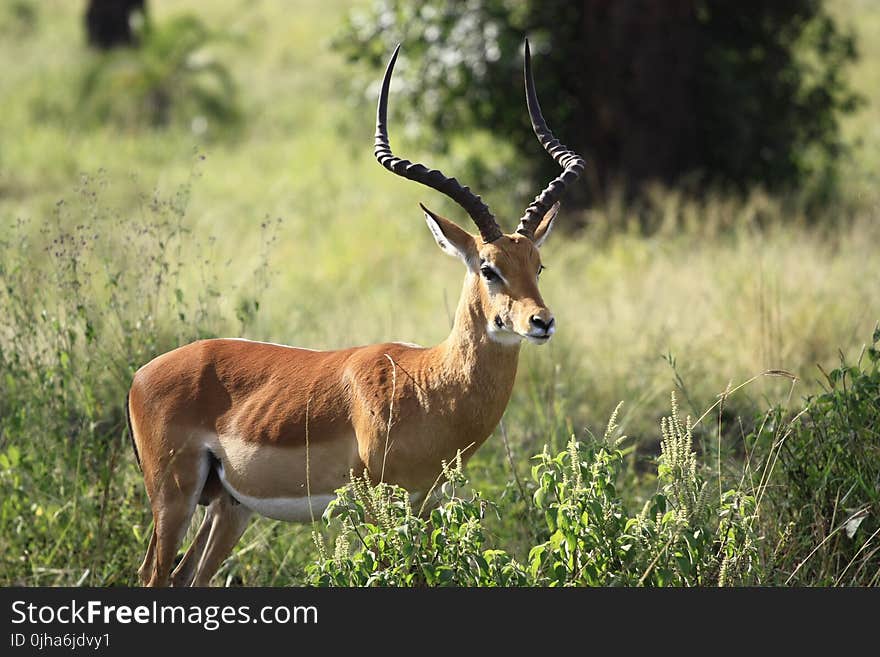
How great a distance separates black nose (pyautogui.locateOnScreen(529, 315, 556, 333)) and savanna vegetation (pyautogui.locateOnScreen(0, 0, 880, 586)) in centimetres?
37

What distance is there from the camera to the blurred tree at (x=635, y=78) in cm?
1123

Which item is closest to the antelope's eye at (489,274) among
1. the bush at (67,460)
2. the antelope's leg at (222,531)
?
the antelope's leg at (222,531)

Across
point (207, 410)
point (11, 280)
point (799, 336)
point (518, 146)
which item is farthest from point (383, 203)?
point (207, 410)

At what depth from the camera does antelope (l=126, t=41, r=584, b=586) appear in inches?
170

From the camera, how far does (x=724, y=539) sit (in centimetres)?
417

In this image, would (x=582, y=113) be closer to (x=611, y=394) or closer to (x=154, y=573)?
(x=611, y=394)

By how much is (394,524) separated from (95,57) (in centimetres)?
1488

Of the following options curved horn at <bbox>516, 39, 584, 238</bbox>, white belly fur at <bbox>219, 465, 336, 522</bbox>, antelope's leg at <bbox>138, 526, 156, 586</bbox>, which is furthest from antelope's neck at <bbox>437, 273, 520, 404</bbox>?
antelope's leg at <bbox>138, 526, 156, 586</bbox>

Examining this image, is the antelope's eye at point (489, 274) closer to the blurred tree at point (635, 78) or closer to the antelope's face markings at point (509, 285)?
the antelope's face markings at point (509, 285)

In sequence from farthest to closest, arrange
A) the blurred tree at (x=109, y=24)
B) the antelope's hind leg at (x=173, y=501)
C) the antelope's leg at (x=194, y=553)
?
the blurred tree at (x=109, y=24)
the antelope's leg at (x=194, y=553)
the antelope's hind leg at (x=173, y=501)

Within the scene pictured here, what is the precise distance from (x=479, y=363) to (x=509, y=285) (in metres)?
0.30

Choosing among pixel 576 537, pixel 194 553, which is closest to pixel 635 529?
pixel 576 537

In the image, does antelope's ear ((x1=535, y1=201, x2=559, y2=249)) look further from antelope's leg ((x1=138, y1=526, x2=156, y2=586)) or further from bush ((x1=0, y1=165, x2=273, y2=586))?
antelope's leg ((x1=138, y1=526, x2=156, y2=586))

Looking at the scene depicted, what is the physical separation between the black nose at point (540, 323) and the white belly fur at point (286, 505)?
933mm
